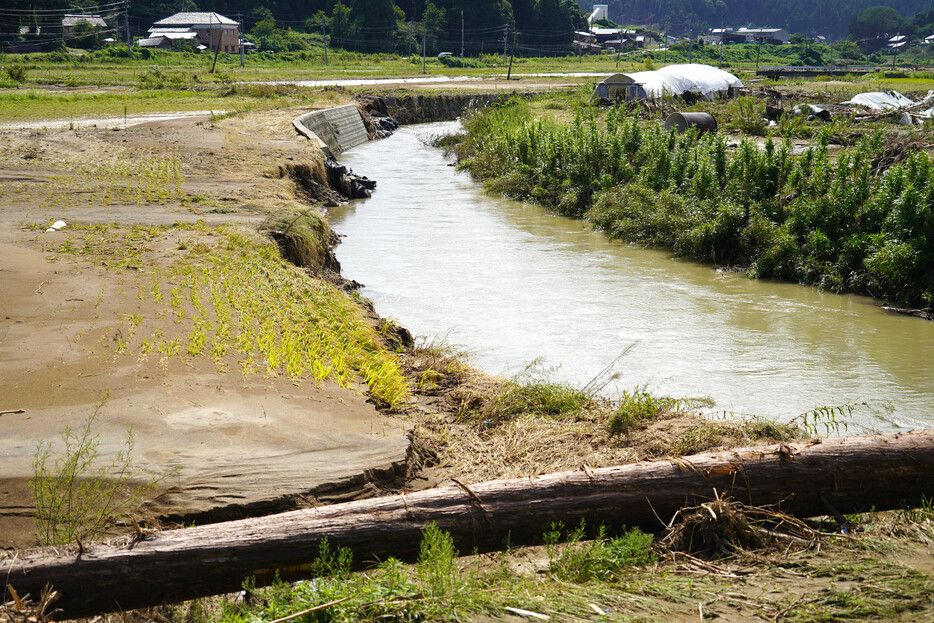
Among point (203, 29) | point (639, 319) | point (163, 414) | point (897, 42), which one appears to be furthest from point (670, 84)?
point (897, 42)

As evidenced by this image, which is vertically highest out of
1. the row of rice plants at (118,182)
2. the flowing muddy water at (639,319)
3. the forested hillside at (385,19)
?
the forested hillside at (385,19)

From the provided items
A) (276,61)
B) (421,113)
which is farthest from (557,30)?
(421,113)

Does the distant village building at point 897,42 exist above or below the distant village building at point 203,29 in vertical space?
above

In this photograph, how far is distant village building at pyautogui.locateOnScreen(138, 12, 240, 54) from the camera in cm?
7850

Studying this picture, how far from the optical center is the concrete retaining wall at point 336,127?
88.5 ft

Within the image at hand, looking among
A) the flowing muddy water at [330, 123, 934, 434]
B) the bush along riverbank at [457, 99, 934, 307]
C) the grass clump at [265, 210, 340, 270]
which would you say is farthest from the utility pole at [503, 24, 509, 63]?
the grass clump at [265, 210, 340, 270]

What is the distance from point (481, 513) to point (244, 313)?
15.2 ft

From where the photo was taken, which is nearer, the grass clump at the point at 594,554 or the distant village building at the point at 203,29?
the grass clump at the point at 594,554

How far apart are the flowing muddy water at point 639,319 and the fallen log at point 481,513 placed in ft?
9.01

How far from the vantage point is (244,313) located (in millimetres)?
8430

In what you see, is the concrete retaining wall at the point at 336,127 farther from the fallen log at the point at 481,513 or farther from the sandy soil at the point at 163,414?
the fallen log at the point at 481,513

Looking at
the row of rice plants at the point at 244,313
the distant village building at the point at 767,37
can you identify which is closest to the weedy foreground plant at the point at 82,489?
the row of rice plants at the point at 244,313

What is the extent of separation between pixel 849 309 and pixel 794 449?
294 inches

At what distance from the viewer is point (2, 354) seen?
6.84 m
